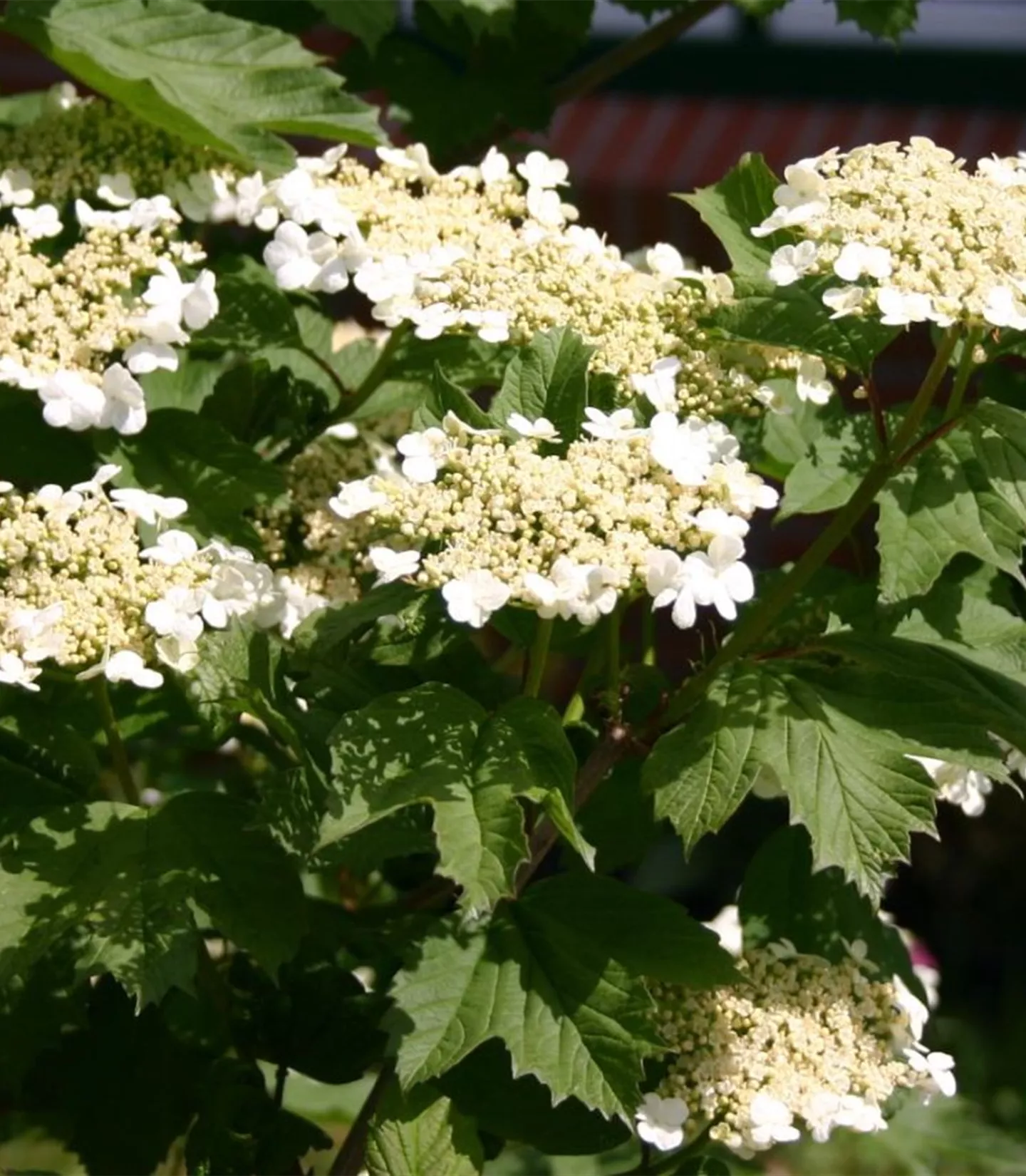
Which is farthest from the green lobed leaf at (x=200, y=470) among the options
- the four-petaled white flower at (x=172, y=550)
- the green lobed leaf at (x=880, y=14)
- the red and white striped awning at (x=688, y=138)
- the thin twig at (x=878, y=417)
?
the red and white striped awning at (x=688, y=138)

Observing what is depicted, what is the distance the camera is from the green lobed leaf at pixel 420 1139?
1542 millimetres

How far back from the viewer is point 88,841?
5.05 feet

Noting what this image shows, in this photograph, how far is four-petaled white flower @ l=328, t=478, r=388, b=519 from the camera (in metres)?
1.41

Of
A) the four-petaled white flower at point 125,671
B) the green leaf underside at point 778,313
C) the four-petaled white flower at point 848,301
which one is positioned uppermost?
the four-petaled white flower at point 848,301

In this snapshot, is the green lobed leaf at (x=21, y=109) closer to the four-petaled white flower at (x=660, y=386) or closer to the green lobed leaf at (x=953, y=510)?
the four-petaled white flower at (x=660, y=386)

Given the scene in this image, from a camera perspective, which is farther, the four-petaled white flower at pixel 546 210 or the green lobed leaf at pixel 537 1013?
the four-petaled white flower at pixel 546 210

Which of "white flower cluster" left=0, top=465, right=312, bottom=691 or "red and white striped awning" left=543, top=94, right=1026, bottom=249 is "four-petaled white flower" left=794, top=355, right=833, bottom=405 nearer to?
"white flower cluster" left=0, top=465, right=312, bottom=691

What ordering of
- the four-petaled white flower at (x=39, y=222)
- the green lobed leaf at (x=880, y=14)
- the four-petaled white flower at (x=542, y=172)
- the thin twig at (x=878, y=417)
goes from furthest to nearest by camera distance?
the green lobed leaf at (x=880, y=14)
the four-petaled white flower at (x=542, y=172)
the four-petaled white flower at (x=39, y=222)
the thin twig at (x=878, y=417)

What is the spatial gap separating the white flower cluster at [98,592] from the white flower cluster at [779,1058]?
497mm

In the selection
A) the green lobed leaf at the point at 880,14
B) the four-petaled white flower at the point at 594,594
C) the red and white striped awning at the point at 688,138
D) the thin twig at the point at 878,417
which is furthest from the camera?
the red and white striped awning at the point at 688,138

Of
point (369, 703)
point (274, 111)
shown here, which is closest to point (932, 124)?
point (274, 111)

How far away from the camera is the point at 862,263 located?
1.38 m

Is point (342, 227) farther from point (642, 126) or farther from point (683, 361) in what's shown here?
point (642, 126)

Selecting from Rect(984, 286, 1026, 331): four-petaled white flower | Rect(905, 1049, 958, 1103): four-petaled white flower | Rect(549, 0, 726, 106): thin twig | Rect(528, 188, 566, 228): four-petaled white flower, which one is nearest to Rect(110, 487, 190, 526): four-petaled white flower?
Rect(528, 188, 566, 228): four-petaled white flower
